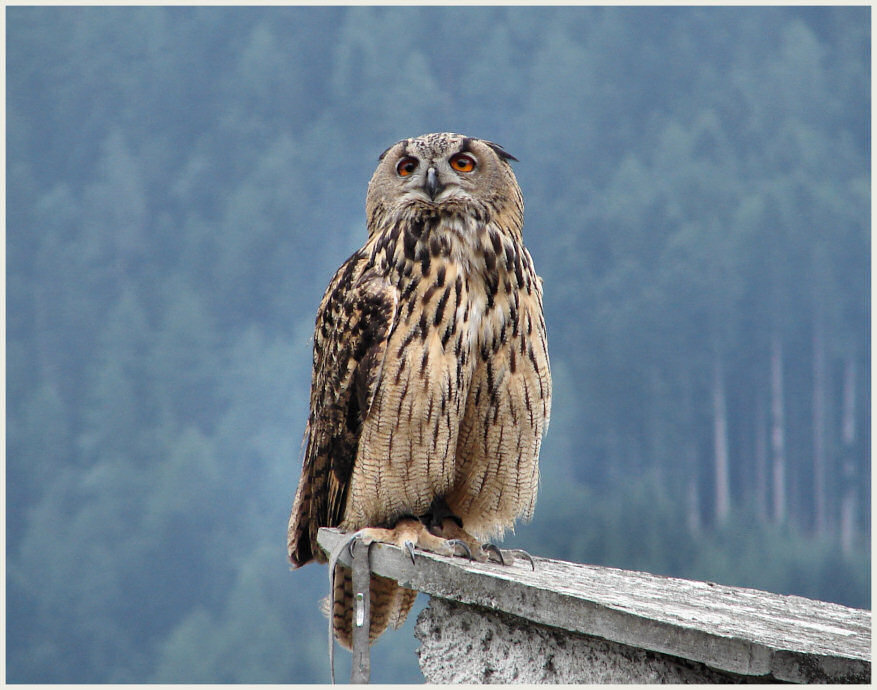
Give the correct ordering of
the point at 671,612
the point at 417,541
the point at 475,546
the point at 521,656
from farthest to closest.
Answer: the point at 475,546 → the point at 417,541 → the point at 521,656 → the point at 671,612

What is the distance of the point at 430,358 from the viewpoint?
4.32ft

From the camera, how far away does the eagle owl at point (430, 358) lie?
1.33 meters

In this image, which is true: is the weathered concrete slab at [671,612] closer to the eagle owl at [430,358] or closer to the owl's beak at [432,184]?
the eagle owl at [430,358]

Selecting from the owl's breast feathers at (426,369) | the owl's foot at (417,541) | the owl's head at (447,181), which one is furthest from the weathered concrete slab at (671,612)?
the owl's head at (447,181)

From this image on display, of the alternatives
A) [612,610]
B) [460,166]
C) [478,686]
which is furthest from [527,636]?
[460,166]

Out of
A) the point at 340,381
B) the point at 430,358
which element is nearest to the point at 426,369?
the point at 430,358

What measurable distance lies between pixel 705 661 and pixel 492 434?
553 millimetres

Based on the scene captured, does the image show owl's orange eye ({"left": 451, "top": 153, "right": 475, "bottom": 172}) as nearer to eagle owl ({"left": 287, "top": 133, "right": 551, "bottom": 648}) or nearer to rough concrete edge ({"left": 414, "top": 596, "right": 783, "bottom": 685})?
eagle owl ({"left": 287, "top": 133, "right": 551, "bottom": 648})

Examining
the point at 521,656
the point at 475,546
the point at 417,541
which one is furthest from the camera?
the point at 475,546

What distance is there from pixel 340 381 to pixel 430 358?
0.15 metres

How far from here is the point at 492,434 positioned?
1.40m

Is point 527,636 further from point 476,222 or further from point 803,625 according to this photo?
point 476,222

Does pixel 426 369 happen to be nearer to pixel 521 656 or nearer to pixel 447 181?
pixel 447 181

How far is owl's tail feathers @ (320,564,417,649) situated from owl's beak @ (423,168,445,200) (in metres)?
0.58
